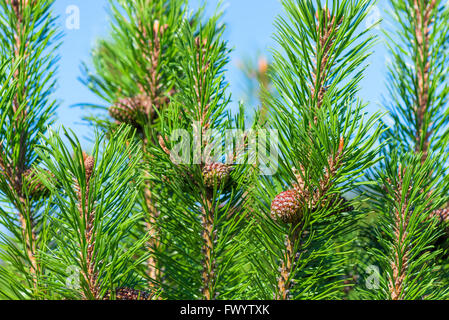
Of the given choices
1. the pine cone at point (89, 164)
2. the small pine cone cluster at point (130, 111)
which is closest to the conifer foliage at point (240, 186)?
the pine cone at point (89, 164)

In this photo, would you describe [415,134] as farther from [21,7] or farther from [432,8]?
[21,7]

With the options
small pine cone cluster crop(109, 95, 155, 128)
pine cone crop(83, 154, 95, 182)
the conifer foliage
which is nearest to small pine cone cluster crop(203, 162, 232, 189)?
the conifer foliage

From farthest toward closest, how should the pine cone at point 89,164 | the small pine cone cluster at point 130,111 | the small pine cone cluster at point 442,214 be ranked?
the small pine cone cluster at point 130,111
the small pine cone cluster at point 442,214
the pine cone at point 89,164

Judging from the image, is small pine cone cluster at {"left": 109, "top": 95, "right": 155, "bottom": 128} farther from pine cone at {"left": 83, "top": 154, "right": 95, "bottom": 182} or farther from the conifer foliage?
pine cone at {"left": 83, "top": 154, "right": 95, "bottom": 182}

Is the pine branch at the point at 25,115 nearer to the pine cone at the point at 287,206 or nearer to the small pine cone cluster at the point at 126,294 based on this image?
the small pine cone cluster at the point at 126,294

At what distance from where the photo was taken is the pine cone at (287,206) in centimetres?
57

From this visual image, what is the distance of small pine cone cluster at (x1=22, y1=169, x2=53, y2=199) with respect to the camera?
28.8 inches

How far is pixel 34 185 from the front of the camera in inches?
29.5

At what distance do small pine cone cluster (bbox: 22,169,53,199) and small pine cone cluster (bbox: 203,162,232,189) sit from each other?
304 mm

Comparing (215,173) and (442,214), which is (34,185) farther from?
(442,214)

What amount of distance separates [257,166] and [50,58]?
0.47 m

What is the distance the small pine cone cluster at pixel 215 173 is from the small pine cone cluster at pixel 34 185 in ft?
1.00

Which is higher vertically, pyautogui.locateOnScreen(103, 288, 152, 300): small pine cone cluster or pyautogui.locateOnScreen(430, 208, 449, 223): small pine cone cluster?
pyautogui.locateOnScreen(430, 208, 449, 223): small pine cone cluster
